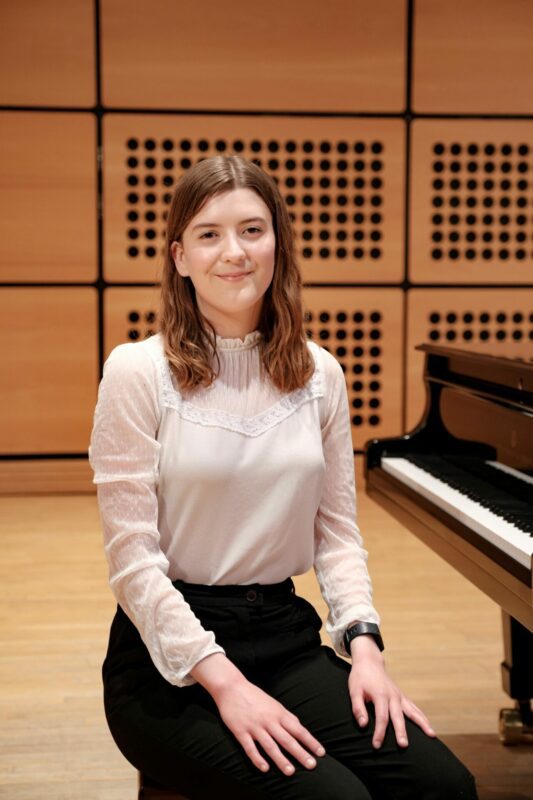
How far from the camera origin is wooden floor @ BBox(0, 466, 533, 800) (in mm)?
2602

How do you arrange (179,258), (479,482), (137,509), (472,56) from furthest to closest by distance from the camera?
(472,56), (479,482), (179,258), (137,509)

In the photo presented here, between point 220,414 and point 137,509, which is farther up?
point 220,414

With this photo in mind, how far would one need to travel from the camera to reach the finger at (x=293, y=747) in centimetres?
150

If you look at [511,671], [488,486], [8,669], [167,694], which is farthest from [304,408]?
[8,669]

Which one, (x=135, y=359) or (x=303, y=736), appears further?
(x=135, y=359)

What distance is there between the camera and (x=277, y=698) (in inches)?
Result: 65.8

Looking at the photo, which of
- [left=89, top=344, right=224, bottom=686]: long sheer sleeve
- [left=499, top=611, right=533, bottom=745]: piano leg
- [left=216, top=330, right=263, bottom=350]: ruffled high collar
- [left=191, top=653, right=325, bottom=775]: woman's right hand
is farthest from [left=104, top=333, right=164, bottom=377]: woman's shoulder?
[left=499, top=611, right=533, bottom=745]: piano leg

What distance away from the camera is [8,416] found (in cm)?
564

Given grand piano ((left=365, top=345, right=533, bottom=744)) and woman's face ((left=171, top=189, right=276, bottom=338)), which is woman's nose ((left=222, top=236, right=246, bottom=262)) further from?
grand piano ((left=365, top=345, right=533, bottom=744))

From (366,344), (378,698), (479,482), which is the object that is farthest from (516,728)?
(366,344)

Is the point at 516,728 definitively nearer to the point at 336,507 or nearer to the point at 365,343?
the point at 336,507

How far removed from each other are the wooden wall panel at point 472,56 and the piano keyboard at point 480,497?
3342mm

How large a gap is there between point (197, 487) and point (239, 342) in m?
0.27

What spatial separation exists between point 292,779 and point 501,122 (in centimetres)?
489
